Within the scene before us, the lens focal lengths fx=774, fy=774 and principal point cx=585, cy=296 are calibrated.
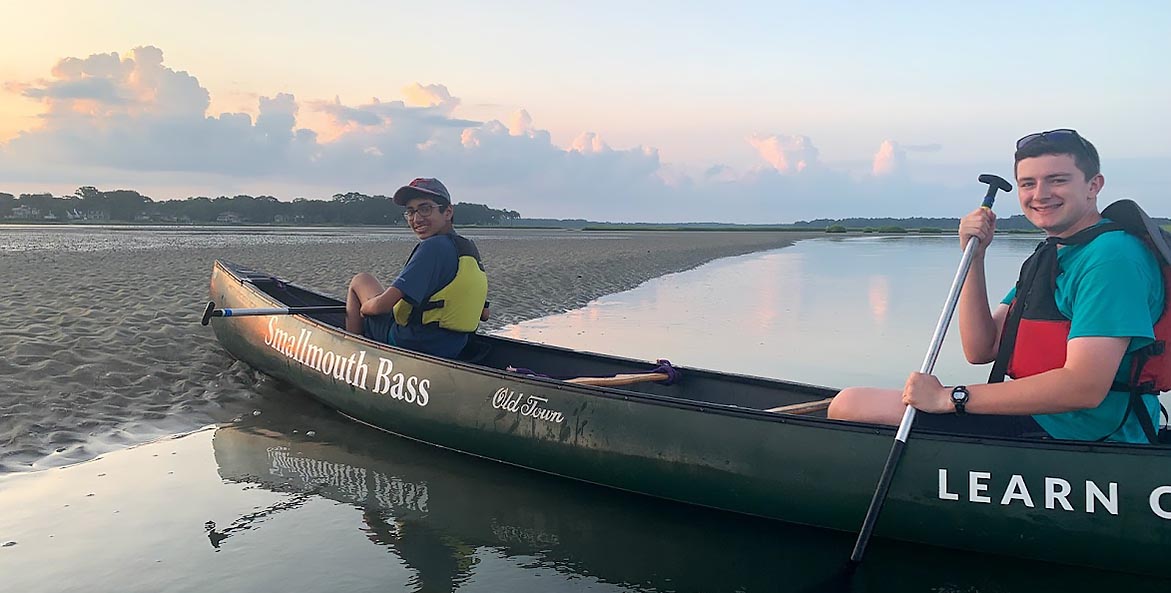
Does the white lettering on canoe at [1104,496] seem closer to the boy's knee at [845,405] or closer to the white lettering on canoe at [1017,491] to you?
the white lettering on canoe at [1017,491]

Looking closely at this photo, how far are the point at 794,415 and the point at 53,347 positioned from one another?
7904 millimetres

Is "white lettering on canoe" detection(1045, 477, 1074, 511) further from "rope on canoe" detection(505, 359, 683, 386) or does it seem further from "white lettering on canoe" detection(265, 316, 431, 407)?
"white lettering on canoe" detection(265, 316, 431, 407)

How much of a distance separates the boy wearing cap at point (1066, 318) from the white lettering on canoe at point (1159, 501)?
28cm

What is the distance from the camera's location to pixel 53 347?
8.29 metres

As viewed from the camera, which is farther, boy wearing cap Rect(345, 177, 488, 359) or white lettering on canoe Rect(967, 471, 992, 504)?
boy wearing cap Rect(345, 177, 488, 359)

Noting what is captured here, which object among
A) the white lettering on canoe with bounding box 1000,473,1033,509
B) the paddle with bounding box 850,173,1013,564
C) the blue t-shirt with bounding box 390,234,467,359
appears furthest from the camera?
the blue t-shirt with bounding box 390,234,467,359

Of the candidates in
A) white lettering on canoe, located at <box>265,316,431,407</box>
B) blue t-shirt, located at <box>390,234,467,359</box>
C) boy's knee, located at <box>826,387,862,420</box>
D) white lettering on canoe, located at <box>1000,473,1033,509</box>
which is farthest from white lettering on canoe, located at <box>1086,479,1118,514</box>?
blue t-shirt, located at <box>390,234,467,359</box>

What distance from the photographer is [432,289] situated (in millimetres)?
6211

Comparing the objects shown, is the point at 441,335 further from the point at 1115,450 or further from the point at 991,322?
the point at 1115,450

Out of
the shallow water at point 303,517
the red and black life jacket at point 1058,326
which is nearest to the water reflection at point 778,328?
the shallow water at point 303,517

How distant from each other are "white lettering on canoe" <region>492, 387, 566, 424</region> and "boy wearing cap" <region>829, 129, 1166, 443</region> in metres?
2.24

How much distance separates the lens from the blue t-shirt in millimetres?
6023

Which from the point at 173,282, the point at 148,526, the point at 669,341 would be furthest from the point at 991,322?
the point at 173,282

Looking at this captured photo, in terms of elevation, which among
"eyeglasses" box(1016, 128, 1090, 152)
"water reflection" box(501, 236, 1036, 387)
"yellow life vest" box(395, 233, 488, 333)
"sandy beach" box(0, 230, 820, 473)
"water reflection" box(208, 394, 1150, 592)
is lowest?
"water reflection" box(208, 394, 1150, 592)
